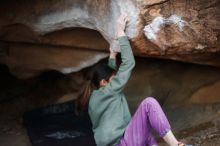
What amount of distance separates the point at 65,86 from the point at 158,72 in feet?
2.90

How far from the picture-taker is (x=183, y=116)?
3244 mm

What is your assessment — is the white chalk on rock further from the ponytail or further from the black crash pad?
the black crash pad

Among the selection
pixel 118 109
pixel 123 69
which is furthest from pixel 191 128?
pixel 123 69

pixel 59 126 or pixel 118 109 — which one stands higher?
pixel 118 109

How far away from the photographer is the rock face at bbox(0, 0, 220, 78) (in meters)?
2.46

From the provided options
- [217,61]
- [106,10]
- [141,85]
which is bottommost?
[141,85]

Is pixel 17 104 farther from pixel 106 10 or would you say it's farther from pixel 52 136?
pixel 106 10

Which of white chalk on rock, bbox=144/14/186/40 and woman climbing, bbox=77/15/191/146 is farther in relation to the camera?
white chalk on rock, bbox=144/14/186/40

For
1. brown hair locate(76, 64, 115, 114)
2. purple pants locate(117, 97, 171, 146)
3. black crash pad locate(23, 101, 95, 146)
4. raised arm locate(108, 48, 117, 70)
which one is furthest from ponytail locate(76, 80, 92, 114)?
black crash pad locate(23, 101, 95, 146)

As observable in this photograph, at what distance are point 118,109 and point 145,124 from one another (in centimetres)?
17

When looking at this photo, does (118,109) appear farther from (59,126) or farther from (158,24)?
(59,126)

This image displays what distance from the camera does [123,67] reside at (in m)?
2.37

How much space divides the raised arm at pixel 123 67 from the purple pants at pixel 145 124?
148 mm

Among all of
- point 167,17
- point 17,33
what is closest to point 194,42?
point 167,17
